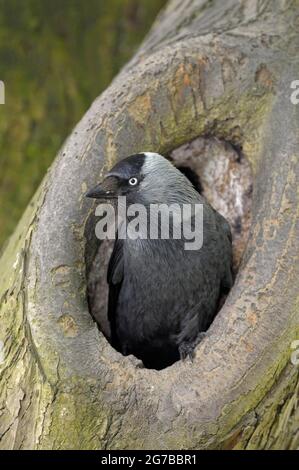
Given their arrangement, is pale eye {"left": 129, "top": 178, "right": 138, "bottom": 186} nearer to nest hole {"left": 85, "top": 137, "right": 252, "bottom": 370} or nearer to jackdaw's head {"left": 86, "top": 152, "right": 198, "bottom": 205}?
jackdaw's head {"left": 86, "top": 152, "right": 198, "bottom": 205}

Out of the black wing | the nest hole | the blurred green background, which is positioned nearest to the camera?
the black wing

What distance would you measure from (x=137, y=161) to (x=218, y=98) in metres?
0.55

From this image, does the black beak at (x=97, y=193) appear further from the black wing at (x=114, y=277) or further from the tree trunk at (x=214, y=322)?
the black wing at (x=114, y=277)

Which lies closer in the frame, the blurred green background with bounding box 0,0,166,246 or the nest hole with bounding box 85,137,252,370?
the nest hole with bounding box 85,137,252,370

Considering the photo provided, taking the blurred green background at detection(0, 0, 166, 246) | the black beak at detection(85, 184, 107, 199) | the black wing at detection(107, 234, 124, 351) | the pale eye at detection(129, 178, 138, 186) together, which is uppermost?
the blurred green background at detection(0, 0, 166, 246)

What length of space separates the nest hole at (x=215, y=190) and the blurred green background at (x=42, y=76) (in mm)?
1067

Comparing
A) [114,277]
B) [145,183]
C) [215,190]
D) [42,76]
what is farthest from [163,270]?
[42,76]

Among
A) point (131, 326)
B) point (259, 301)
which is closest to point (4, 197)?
point (131, 326)

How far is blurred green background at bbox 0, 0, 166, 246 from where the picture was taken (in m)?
4.73

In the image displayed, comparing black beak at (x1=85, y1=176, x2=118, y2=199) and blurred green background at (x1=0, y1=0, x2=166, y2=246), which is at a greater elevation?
blurred green background at (x1=0, y1=0, x2=166, y2=246)

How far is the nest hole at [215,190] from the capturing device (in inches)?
155

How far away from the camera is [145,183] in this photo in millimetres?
3588

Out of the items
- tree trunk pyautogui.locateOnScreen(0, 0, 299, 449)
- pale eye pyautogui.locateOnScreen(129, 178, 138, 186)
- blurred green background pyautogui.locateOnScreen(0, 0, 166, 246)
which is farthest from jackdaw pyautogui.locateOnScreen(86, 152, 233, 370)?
blurred green background pyautogui.locateOnScreen(0, 0, 166, 246)
